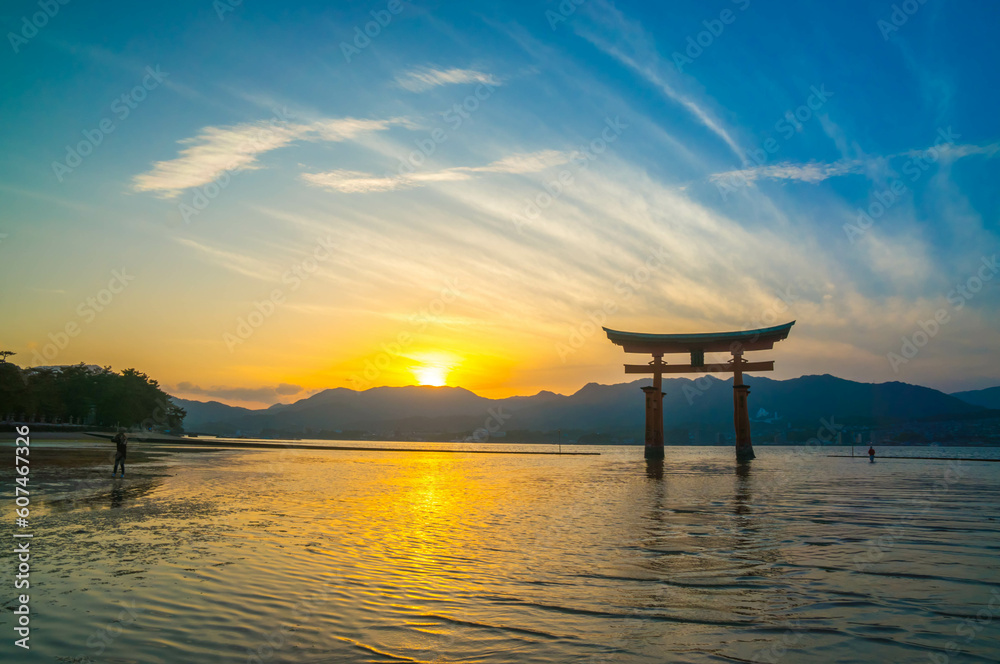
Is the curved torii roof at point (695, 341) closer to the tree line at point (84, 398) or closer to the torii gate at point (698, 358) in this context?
the torii gate at point (698, 358)

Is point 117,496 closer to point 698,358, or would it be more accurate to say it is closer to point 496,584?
point 496,584

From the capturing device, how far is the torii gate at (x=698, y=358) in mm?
62031

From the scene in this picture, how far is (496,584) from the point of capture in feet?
29.8

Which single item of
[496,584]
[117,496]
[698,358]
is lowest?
[117,496]

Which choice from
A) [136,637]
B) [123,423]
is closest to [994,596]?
[136,637]

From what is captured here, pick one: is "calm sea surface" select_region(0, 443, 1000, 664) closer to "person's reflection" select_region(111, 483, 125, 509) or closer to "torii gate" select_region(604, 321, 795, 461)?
"person's reflection" select_region(111, 483, 125, 509)

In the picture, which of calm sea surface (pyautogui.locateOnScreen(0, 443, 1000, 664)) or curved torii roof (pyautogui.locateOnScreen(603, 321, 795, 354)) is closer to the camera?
calm sea surface (pyautogui.locateOnScreen(0, 443, 1000, 664))

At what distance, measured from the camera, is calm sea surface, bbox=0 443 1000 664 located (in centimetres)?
616

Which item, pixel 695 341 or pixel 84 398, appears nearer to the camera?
pixel 695 341

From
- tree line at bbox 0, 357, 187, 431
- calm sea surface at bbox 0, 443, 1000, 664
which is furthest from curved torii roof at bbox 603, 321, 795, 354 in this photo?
tree line at bbox 0, 357, 187, 431

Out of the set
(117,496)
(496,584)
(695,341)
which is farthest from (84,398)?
(496,584)

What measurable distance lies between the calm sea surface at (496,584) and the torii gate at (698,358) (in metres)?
→ 44.6

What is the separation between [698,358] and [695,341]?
2492mm

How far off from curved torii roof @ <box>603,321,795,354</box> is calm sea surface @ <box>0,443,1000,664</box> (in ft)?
146
